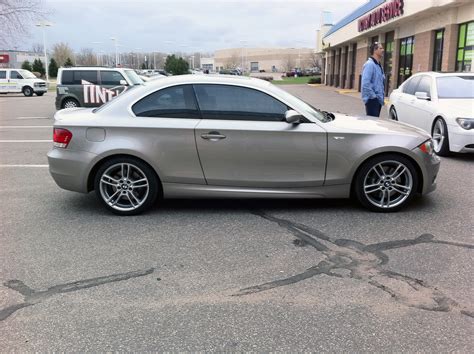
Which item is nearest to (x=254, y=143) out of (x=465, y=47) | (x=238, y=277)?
(x=238, y=277)

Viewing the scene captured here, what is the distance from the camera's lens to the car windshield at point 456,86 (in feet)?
29.6

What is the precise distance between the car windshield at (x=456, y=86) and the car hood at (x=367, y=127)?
13.2 feet

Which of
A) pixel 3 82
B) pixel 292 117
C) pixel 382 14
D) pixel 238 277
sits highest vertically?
pixel 382 14

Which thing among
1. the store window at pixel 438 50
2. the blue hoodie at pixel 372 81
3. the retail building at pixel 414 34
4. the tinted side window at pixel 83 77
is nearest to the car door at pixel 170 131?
the blue hoodie at pixel 372 81

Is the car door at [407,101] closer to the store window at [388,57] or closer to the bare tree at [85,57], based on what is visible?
the store window at [388,57]

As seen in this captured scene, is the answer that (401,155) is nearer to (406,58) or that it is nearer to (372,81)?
(372,81)

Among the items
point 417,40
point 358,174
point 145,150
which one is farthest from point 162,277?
point 417,40

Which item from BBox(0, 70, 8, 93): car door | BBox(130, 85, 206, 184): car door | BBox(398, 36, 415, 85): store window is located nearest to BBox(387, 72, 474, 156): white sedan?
BBox(130, 85, 206, 184): car door

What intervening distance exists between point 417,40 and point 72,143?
19.9 meters

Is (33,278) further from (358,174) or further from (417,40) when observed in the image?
(417,40)

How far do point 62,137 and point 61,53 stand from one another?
97.1m

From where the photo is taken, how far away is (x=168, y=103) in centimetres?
532

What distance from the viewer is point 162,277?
3.79 meters

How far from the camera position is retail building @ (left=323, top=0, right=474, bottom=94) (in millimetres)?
16938
